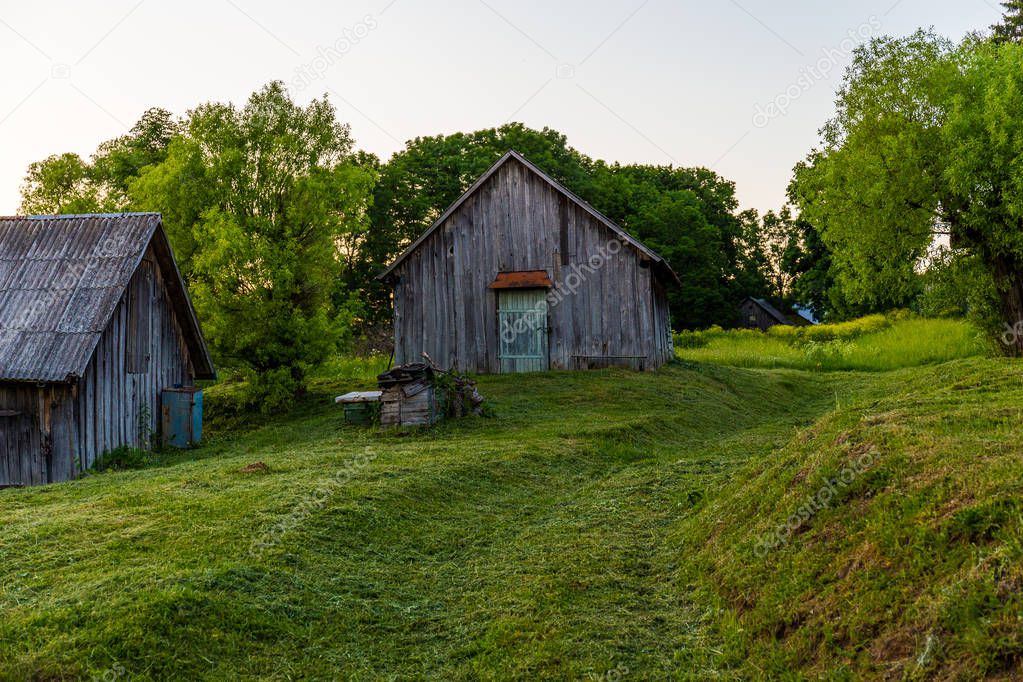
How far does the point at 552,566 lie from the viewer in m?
8.45

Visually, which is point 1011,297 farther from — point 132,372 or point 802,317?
point 802,317

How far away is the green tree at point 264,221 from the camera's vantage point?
78.4 feet

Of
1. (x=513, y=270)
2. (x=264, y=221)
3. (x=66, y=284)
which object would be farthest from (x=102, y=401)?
(x=513, y=270)

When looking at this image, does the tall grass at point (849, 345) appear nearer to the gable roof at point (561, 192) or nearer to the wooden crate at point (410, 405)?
the gable roof at point (561, 192)

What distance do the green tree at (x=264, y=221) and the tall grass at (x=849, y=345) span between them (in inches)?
594

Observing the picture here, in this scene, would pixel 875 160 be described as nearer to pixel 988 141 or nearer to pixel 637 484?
pixel 988 141

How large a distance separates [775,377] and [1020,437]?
2158 cm

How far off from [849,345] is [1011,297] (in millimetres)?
15209

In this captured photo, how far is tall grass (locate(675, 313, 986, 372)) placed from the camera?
101 feet

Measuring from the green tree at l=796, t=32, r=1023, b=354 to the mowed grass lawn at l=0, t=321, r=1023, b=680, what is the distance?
748 centimetres

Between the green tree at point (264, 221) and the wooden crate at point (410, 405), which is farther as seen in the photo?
the green tree at point (264, 221)

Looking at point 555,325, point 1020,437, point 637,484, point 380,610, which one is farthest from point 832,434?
point 555,325

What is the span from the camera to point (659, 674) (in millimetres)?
6082

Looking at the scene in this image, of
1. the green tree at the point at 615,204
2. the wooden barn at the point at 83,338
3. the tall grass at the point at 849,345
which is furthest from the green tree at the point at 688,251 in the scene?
the wooden barn at the point at 83,338
